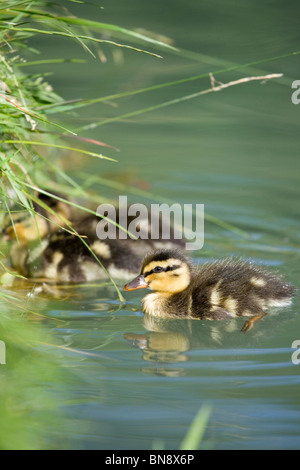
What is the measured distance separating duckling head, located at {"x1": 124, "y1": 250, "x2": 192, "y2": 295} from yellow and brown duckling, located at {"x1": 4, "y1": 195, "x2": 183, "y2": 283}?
0.98 ft

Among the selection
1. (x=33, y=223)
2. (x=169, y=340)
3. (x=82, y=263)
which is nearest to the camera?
(x=169, y=340)

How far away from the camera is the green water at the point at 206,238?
202 cm

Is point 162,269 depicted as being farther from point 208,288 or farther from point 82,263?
point 82,263

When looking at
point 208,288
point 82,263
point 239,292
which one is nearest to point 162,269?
point 208,288

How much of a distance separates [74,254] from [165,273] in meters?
0.49

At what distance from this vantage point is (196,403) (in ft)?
6.83

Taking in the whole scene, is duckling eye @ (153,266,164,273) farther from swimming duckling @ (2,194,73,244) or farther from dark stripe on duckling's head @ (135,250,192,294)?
swimming duckling @ (2,194,73,244)

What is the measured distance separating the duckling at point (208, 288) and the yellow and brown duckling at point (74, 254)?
0.97 feet

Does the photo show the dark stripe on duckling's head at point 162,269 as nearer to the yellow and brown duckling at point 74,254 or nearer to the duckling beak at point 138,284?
the duckling beak at point 138,284

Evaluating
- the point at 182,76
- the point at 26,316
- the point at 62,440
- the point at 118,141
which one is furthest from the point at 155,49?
the point at 62,440

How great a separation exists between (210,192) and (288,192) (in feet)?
1.18

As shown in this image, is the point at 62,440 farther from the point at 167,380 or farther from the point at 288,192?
the point at 288,192

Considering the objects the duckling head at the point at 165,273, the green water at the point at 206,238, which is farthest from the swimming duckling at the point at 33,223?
the duckling head at the point at 165,273

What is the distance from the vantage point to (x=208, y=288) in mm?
2820
